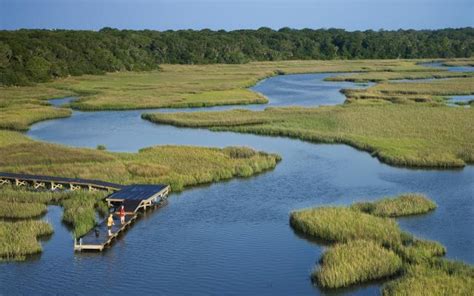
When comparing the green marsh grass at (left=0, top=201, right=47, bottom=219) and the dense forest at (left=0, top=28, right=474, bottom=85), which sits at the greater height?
the dense forest at (left=0, top=28, right=474, bottom=85)

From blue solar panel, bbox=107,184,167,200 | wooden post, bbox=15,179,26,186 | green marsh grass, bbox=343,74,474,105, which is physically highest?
green marsh grass, bbox=343,74,474,105

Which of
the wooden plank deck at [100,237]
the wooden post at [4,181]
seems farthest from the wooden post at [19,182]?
the wooden plank deck at [100,237]

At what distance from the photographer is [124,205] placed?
28453 mm

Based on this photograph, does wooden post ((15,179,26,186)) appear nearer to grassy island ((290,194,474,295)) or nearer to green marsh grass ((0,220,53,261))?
green marsh grass ((0,220,53,261))

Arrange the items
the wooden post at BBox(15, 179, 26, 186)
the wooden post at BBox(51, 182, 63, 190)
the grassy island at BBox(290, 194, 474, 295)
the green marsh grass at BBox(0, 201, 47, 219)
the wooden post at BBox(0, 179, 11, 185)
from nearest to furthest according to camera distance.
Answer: the grassy island at BBox(290, 194, 474, 295)
the green marsh grass at BBox(0, 201, 47, 219)
the wooden post at BBox(51, 182, 63, 190)
the wooden post at BBox(15, 179, 26, 186)
the wooden post at BBox(0, 179, 11, 185)

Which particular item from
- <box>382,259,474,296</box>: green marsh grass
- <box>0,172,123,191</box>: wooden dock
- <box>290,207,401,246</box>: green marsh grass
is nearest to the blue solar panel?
<box>0,172,123,191</box>: wooden dock

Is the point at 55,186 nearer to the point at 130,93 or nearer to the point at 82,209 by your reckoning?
the point at 82,209

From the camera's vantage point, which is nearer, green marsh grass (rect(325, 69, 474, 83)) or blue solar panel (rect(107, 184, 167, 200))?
blue solar panel (rect(107, 184, 167, 200))

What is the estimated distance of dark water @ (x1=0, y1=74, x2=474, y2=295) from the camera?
20641 mm

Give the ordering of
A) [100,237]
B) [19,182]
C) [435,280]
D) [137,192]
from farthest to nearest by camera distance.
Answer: [19,182], [137,192], [100,237], [435,280]

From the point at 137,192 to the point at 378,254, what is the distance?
1318 cm

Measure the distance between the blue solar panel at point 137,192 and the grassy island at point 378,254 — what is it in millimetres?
7090

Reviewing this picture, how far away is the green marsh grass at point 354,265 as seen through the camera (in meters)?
20.1

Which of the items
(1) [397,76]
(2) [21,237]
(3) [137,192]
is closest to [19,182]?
→ (3) [137,192]
